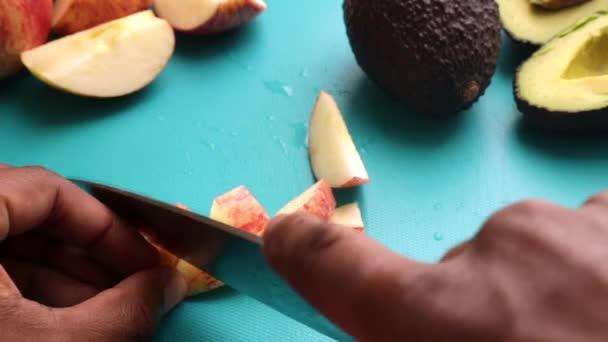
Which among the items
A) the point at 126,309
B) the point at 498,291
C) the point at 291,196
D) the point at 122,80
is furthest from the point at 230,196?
the point at 498,291

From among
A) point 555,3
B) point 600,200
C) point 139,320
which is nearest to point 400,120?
point 555,3

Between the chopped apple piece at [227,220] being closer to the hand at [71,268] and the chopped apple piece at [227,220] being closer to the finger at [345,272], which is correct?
the hand at [71,268]

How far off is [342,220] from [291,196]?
0.35 feet

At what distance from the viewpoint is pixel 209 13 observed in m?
1.38

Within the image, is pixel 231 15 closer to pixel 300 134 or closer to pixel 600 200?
pixel 300 134

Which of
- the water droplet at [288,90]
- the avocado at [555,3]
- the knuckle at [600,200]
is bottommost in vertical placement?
the water droplet at [288,90]

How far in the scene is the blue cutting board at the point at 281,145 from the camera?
1.15m

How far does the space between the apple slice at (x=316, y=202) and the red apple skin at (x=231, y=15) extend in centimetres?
46

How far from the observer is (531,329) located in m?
0.45

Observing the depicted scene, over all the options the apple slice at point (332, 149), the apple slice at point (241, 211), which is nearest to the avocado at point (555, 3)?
the apple slice at point (332, 149)

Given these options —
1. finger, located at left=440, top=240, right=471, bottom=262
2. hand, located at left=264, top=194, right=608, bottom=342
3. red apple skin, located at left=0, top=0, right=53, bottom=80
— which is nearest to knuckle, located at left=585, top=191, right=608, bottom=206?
hand, located at left=264, top=194, right=608, bottom=342

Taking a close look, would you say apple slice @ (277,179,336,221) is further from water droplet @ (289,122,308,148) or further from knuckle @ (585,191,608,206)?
knuckle @ (585,191,608,206)

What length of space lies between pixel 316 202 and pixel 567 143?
0.51 m

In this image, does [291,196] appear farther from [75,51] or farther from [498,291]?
[498,291]
